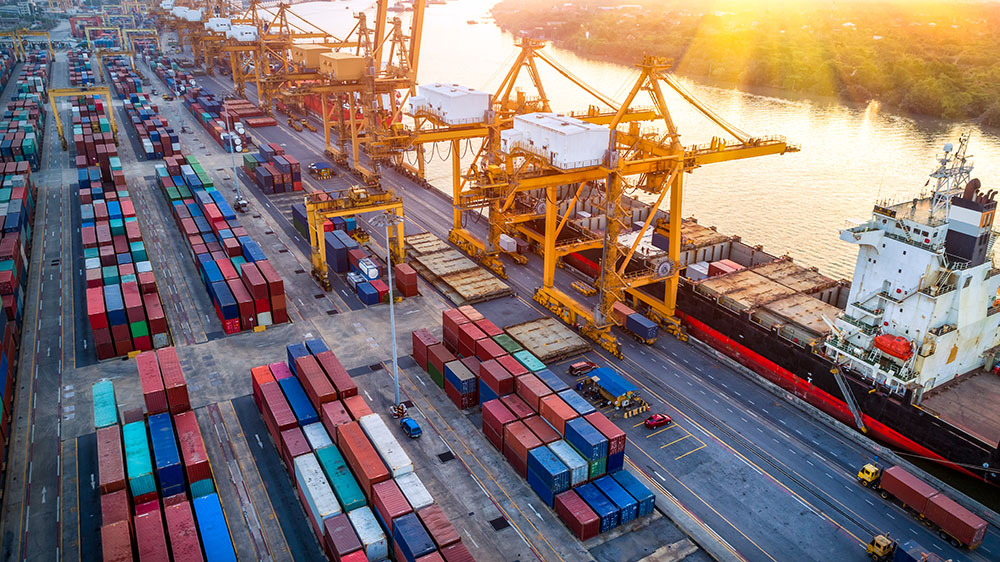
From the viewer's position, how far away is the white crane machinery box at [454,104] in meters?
84.9

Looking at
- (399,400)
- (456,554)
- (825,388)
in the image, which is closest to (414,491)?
(456,554)

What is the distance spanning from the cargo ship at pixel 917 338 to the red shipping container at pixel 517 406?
76.3 feet

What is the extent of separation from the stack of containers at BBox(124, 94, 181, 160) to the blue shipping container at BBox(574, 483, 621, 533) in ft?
388

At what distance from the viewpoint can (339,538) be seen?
3772cm

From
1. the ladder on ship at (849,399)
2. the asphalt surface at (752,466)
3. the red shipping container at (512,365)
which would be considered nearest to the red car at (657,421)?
the asphalt surface at (752,466)

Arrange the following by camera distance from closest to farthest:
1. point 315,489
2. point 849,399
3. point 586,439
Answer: point 315,489
point 586,439
point 849,399

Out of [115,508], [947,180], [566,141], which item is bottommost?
[115,508]

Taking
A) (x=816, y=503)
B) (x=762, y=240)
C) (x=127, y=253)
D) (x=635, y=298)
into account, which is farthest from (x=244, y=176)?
(x=816, y=503)

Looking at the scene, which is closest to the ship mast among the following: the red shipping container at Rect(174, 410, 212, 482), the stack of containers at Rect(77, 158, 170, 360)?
the red shipping container at Rect(174, 410, 212, 482)

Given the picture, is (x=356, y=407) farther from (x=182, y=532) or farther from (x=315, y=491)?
(x=182, y=532)

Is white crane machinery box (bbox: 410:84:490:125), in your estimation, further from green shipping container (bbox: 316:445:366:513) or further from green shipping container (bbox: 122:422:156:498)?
green shipping container (bbox: 122:422:156:498)

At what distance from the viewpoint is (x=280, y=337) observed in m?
65.3

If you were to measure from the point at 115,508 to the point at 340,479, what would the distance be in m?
12.8

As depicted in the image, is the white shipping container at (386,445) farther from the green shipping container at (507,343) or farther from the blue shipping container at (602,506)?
the green shipping container at (507,343)
